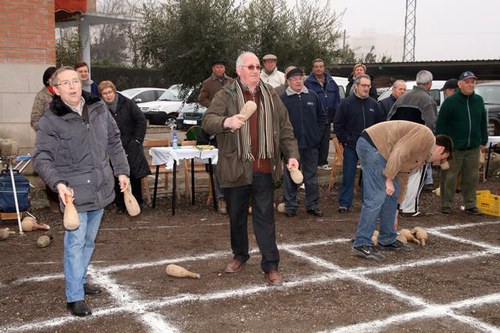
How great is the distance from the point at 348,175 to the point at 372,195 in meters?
2.53

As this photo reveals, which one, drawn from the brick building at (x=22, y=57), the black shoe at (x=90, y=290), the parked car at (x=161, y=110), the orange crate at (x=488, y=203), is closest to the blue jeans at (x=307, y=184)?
the orange crate at (x=488, y=203)

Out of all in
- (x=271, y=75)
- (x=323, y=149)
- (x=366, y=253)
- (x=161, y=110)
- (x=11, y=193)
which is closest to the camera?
(x=366, y=253)

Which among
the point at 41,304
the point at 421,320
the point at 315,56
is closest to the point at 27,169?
the point at 41,304

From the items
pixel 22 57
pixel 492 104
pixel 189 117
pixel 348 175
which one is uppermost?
pixel 22 57

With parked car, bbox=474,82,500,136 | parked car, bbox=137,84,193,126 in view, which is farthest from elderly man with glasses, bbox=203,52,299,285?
parked car, bbox=137,84,193,126

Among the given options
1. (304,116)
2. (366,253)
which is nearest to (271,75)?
(304,116)

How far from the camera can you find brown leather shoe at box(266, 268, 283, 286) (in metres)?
5.40

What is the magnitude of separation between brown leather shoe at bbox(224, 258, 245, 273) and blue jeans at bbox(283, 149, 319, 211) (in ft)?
9.10

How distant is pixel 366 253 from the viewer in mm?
6344

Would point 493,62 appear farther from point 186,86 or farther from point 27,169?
point 27,169

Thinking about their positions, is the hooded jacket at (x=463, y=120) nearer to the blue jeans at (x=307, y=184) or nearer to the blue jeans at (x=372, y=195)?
the blue jeans at (x=307, y=184)

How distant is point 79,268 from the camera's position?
461cm

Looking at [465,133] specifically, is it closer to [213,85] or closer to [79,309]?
[213,85]

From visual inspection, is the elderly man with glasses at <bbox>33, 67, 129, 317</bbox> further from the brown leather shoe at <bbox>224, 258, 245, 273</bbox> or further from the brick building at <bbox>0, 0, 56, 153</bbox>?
the brick building at <bbox>0, 0, 56, 153</bbox>
